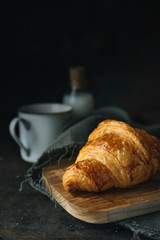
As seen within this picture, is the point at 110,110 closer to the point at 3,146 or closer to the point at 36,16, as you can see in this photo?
the point at 3,146

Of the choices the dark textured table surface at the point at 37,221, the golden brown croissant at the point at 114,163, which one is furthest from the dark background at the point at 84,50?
the golden brown croissant at the point at 114,163

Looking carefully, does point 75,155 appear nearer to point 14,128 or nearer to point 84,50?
point 14,128

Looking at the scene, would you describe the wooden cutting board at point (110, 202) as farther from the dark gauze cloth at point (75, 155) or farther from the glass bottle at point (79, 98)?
the glass bottle at point (79, 98)

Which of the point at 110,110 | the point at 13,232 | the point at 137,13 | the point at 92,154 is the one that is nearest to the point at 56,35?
the point at 137,13

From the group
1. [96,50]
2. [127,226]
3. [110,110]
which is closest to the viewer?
[127,226]

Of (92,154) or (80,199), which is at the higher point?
(92,154)

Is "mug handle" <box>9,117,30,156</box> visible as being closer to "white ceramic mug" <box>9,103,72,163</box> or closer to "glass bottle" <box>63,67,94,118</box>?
"white ceramic mug" <box>9,103,72,163</box>
